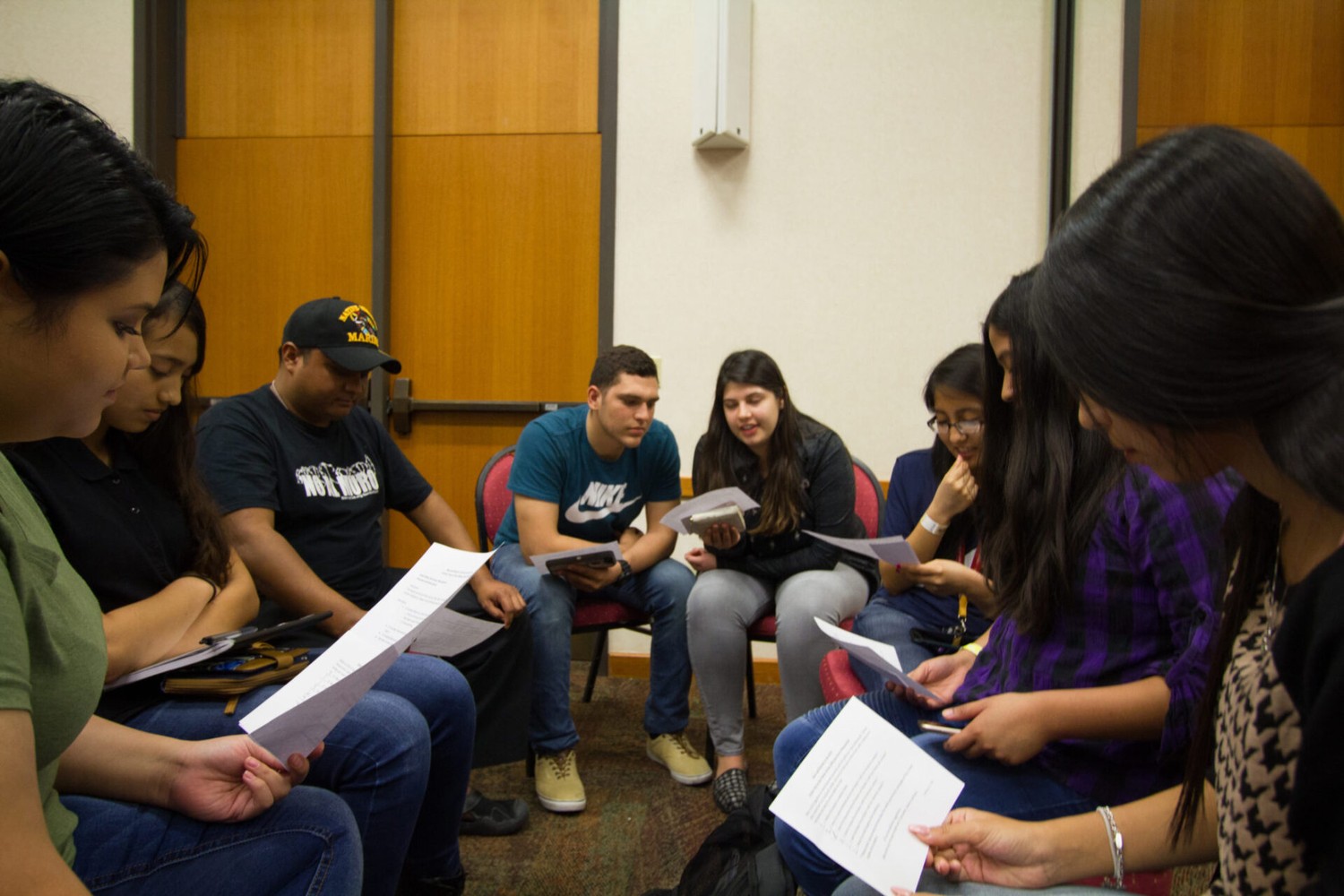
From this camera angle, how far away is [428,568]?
5.17ft

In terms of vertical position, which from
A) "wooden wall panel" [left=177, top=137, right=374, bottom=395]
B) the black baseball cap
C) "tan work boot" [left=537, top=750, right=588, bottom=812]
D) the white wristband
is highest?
"wooden wall panel" [left=177, top=137, right=374, bottom=395]

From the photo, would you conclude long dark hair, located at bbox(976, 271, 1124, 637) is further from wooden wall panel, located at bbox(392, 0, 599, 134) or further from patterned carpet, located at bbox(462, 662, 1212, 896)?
wooden wall panel, located at bbox(392, 0, 599, 134)

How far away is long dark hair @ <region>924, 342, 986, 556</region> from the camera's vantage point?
2.10 meters

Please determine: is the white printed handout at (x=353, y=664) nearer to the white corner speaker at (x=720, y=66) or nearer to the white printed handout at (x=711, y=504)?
the white printed handout at (x=711, y=504)

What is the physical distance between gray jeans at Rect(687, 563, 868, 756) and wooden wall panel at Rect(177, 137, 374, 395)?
83.6 inches

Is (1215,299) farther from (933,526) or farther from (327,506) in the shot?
(327,506)

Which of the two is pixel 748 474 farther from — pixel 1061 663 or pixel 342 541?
pixel 1061 663

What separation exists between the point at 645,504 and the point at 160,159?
262 centimetres

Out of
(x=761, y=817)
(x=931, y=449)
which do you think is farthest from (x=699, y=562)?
(x=761, y=817)

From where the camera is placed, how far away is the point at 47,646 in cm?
74

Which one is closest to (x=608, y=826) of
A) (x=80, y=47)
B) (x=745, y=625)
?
(x=745, y=625)

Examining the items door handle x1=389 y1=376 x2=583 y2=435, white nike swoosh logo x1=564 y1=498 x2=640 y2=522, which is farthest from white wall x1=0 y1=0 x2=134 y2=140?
white nike swoosh logo x1=564 y1=498 x2=640 y2=522

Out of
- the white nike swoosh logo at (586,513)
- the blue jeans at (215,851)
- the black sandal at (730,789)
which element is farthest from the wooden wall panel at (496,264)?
the blue jeans at (215,851)

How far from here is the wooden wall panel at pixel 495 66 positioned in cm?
357
